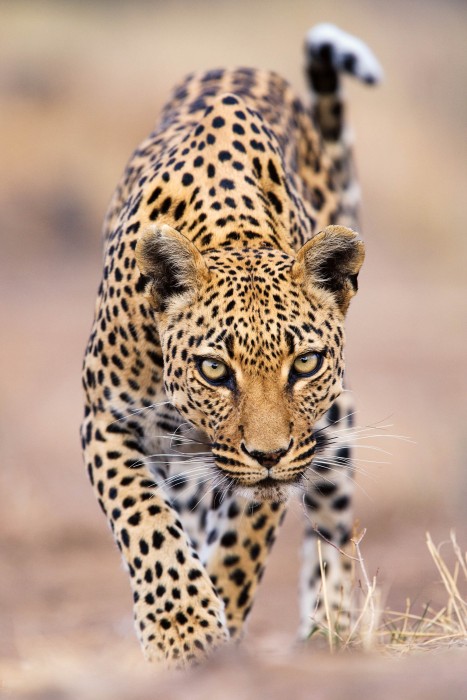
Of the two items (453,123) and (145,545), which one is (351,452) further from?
(453,123)

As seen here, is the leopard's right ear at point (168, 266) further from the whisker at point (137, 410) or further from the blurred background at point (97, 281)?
the blurred background at point (97, 281)

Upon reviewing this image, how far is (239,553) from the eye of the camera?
24.8 ft

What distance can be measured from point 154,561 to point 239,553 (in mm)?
1327

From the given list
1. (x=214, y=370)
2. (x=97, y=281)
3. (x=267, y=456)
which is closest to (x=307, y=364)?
(x=214, y=370)

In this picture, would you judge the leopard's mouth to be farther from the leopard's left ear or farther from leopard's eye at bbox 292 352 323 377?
the leopard's left ear

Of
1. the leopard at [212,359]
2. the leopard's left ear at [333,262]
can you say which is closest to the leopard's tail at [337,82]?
the leopard at [212,359]

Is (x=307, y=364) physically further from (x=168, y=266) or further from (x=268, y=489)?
(x=168, y=266)

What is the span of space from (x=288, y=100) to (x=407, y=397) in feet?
27.3

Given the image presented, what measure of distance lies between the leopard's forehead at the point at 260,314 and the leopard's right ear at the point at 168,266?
0.32 feet

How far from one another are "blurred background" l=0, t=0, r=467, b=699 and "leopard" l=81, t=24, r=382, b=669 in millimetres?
554

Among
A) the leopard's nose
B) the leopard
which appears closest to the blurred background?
the leopard

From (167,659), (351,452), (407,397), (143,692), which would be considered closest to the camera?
(143,692)

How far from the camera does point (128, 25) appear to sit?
95.2ft

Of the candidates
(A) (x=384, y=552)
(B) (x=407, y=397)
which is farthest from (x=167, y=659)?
(B) (x=407, y=397)
